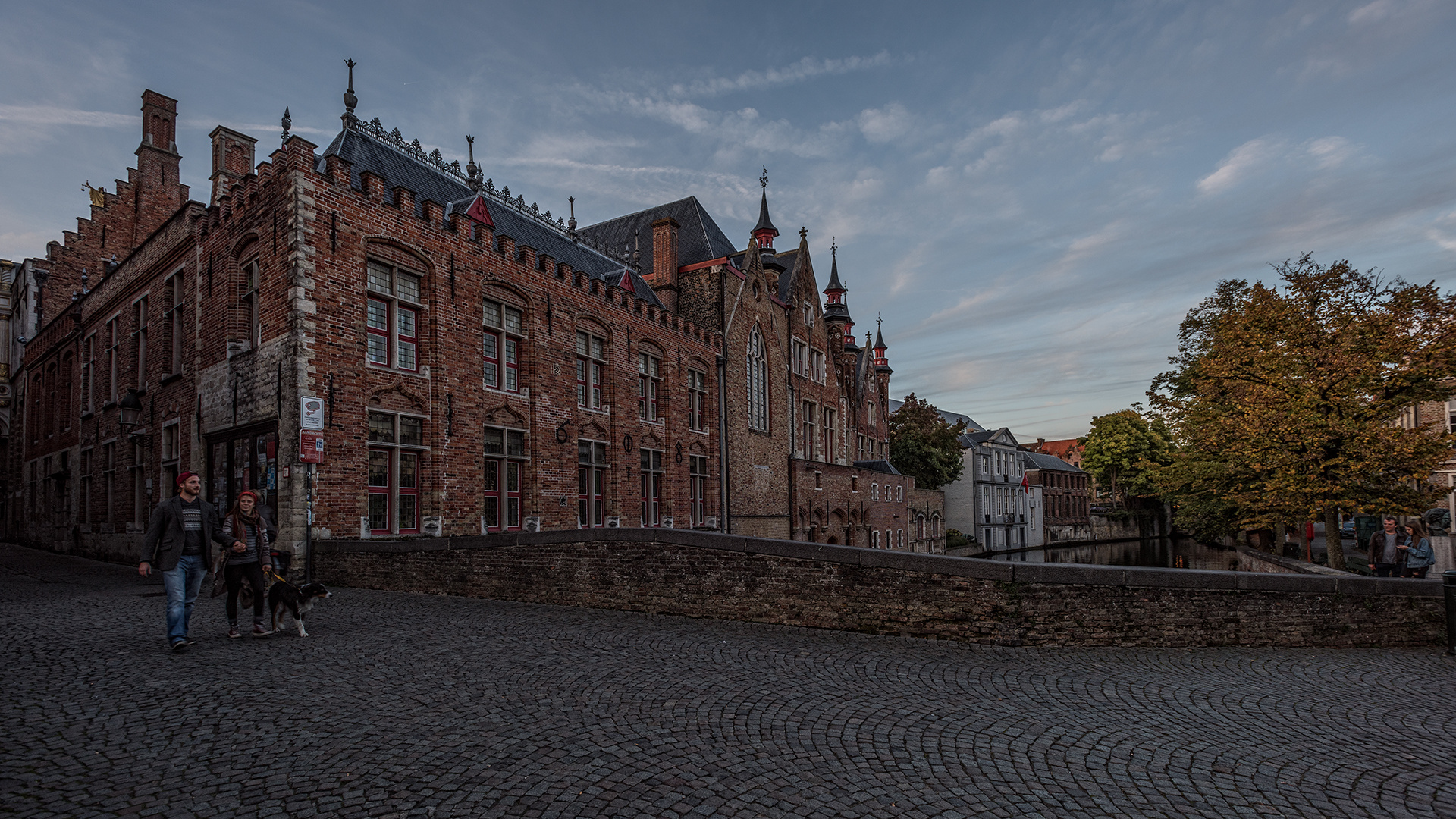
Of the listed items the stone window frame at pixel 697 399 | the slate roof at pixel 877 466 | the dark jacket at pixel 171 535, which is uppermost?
the stone window frame at pixel 697 399

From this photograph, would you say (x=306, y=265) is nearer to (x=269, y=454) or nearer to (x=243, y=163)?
(x=269, y=454)

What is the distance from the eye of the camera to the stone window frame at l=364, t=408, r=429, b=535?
14430mm

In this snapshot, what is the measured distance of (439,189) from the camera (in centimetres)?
2050

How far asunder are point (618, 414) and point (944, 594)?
560 inches

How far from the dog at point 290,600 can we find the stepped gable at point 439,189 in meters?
8.94

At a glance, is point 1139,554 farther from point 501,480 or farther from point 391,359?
point 391,359

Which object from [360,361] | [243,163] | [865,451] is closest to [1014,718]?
[360,361]

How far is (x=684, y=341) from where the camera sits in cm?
2548

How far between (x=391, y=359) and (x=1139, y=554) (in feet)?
208

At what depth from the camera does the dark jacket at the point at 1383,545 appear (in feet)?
43.7

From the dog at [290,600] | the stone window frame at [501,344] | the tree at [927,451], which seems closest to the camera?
the dog at [290,600]

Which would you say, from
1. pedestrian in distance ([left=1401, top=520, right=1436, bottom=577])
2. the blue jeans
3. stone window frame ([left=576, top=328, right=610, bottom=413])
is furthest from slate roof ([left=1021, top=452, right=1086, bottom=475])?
the blue jeans

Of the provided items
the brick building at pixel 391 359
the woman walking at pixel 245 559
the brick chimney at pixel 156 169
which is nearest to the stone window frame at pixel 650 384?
the brick building at pixel 391 359

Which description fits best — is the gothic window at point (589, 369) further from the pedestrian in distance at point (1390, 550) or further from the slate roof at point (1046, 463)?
the slate roof at point (1046, 463)
